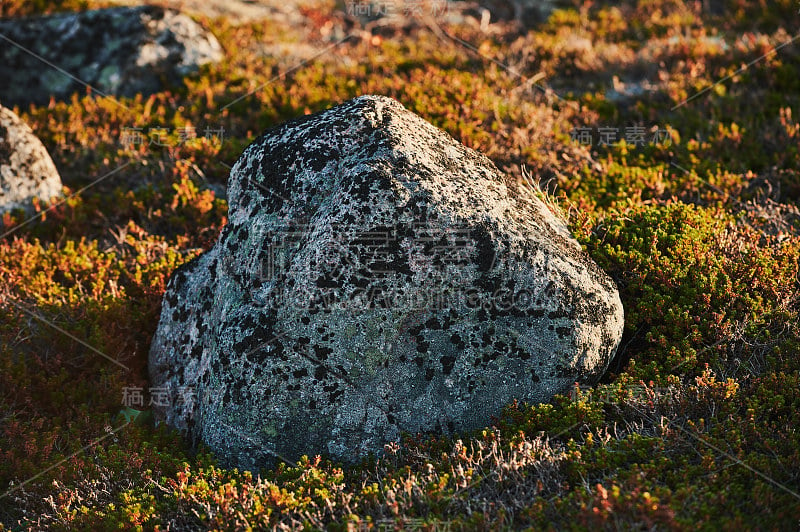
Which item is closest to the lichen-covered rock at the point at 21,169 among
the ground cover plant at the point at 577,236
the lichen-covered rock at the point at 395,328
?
the ground cover plant at the point at 577,236

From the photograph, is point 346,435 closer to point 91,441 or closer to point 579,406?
point 579,406

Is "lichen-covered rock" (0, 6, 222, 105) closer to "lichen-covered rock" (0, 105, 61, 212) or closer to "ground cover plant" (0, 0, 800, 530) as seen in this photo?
"ground cover plant" (0, 0, 800, 530)

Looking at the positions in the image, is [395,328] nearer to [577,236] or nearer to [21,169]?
[577,236]

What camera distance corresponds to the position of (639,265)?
5250 mm

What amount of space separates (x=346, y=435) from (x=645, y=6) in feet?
39.7

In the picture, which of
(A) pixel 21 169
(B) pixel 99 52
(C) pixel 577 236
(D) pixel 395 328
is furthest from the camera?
(B) pixel 99 52

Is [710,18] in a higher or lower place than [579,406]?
higher

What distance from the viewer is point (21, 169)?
7.36 meters

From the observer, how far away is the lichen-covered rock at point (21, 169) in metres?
7.28

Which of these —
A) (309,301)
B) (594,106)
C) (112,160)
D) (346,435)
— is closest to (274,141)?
(309,301)

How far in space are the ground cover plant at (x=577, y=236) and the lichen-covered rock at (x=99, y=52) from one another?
0.46 meters

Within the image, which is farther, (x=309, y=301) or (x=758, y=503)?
(x=309, y=301)

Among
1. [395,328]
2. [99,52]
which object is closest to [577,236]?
[395,328]

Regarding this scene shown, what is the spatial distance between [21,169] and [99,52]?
342cm
